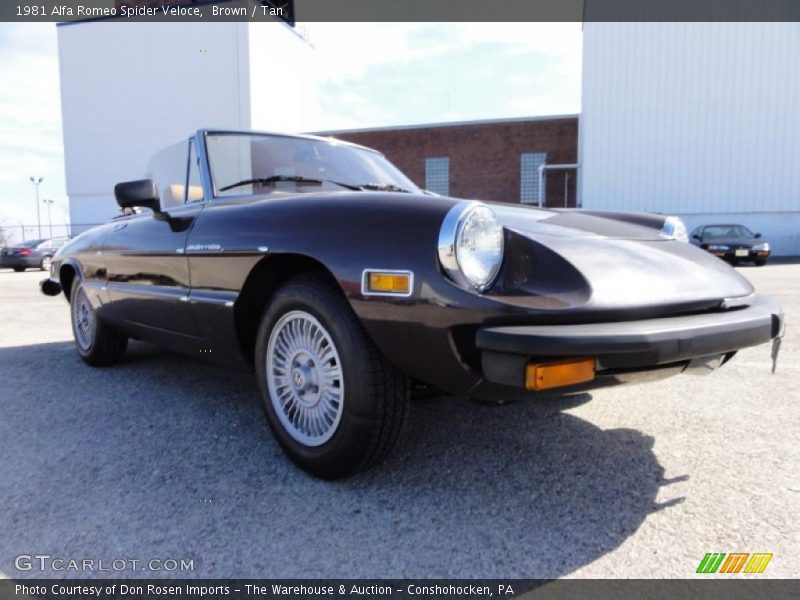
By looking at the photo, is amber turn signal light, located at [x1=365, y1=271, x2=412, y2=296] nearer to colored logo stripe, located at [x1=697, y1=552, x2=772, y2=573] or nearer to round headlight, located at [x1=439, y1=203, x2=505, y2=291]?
round headlight, located at [x1=439, y1=203, x2=505, y2=291]

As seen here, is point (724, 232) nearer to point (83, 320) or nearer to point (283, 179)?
point (283, 179)

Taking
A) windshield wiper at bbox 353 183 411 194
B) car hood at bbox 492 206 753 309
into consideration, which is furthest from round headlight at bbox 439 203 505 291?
windshield wiper at bbox 353 183 411 194

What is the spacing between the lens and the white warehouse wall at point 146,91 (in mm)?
28078

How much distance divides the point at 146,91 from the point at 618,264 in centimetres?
3225

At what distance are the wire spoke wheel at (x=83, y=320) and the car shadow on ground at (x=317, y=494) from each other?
102 cm

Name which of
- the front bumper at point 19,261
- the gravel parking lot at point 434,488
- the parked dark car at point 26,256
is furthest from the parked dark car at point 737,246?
the front bumper at point 19,261

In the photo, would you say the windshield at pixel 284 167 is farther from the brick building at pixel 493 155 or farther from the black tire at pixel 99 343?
the brick building at pixel 493 155

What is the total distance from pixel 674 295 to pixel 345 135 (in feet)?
86.0

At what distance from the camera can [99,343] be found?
4012 mm

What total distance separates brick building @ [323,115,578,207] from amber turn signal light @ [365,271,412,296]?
23484mm

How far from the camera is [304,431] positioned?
2.30m

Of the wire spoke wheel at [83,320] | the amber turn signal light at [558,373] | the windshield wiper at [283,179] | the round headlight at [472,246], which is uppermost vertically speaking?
the windshield wiper at [283,179]

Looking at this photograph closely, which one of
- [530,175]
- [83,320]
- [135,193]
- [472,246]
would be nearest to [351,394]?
[472,246]

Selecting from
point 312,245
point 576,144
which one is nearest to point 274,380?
point 312,245
